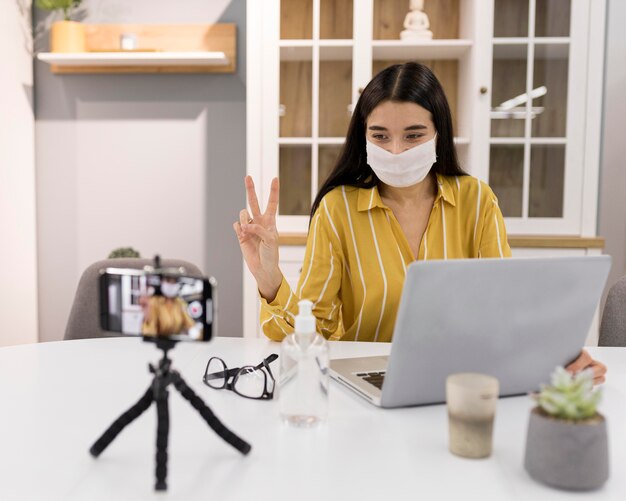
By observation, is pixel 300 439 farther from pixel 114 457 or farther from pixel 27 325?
pixel 27 325

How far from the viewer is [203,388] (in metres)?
1.00

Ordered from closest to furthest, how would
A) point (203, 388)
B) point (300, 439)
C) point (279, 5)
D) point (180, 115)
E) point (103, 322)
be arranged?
1. point (103, 322)
2. point (300, 439)
3. point (203, 388)
4. point (279, 5)
5. point (180, 115)

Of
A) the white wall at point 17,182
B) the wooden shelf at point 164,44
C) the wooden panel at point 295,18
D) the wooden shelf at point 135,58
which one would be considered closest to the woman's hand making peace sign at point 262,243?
the wooden panel at point 295,18

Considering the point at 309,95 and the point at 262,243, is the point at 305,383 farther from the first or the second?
the point at 309,95

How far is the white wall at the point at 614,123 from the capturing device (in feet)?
8.90

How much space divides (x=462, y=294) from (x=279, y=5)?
6.47 ft

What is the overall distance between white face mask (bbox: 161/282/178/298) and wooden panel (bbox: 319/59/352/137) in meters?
2.02

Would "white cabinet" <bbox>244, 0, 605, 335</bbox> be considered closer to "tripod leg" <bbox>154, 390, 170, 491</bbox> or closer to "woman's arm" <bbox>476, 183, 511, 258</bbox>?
"woman's arm" <bbox>476, 183, 511, 258</bbox>

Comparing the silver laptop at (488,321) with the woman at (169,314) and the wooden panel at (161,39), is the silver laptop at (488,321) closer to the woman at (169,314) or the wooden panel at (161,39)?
the woman at (169,314)

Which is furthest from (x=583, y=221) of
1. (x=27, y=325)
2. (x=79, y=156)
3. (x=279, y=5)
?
(x=27, y=325)

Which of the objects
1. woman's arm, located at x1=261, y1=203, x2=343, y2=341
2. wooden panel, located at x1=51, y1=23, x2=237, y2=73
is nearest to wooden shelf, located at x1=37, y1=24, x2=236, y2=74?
wooden panel, located at x1=51, y1=23, x2=237, y2=73

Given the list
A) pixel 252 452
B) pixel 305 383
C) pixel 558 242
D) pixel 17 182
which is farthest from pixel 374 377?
pixel 17 182

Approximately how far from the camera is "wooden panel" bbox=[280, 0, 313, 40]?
255 centimetres

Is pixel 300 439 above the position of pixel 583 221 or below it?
below
